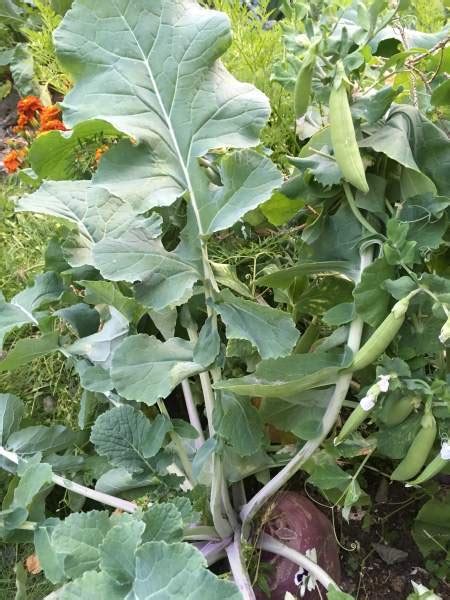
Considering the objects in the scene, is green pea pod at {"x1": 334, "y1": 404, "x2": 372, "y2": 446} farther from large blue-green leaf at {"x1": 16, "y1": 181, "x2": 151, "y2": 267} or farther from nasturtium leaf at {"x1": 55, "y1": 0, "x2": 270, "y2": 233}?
large blue-green leaf at {"x1": 16, "y1": 181, "x2": 151, "y2": 267}

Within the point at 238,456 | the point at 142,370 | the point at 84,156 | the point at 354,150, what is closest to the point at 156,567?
the point at 142,370

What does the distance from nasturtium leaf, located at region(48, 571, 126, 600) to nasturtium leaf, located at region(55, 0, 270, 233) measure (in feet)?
1.66

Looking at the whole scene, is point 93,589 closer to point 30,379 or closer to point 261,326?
point 261,326

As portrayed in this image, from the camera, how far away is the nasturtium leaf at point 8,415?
48.3 inches

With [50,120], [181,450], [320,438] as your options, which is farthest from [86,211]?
[50,120]

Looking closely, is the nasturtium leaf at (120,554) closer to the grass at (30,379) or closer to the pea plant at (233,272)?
the pea plant at (233,272)

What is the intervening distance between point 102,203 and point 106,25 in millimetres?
289

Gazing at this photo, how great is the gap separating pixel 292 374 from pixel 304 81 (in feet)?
1.33

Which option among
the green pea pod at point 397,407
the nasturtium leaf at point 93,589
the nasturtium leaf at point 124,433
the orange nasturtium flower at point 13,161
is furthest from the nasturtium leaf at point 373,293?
the orange nasturtium flower at point 13,161

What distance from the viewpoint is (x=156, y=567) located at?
0.71 metres

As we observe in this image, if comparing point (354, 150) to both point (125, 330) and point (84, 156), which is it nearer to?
point (125, 330)

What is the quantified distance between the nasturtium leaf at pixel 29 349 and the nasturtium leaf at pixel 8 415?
0.26 ft

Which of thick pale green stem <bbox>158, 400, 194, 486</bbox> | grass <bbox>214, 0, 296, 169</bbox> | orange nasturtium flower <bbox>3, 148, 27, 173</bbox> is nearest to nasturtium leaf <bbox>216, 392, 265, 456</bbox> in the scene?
thick pale green stem <bbox>158, 400, 194, 486</bbox>

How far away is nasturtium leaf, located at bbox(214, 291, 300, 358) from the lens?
0.92m
